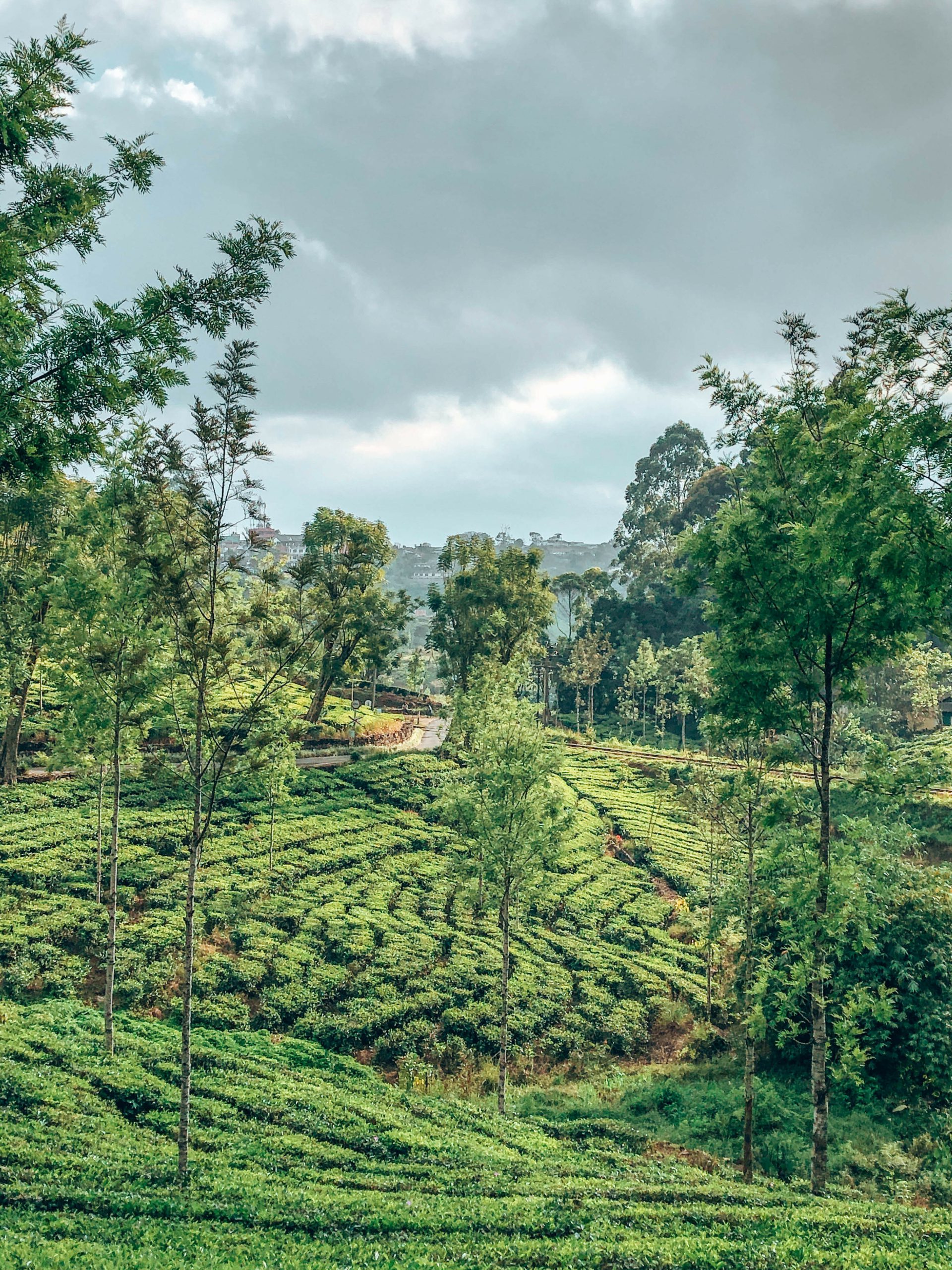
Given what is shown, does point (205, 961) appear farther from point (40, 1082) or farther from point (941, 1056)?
point (941, 1056)

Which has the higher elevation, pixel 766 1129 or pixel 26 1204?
pixel 26 1204

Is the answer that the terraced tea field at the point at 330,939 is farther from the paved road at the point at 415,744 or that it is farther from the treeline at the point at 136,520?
the paved road at the point at 415,744

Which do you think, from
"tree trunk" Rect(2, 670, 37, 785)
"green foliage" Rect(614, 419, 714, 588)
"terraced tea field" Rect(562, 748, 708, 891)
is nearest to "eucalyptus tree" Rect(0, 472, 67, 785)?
"tree trunk" Rect(2, 670, 37, 785)

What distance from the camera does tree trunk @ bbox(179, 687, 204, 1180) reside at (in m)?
9.01

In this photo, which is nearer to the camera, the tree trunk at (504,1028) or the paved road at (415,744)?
the tree trunk at (504,1028)

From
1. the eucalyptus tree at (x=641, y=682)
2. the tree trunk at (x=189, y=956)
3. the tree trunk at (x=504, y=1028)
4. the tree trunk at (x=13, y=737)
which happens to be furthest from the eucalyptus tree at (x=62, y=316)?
the eucalyptus tree at (x=641, y=682)

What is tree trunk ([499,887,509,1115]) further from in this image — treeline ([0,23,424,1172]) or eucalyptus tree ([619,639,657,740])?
eucalyptus tree ([619,639,657,740])

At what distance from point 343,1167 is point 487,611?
1331 inches

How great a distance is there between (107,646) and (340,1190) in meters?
9.92

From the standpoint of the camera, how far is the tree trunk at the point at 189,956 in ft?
29.6

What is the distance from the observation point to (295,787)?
108ft

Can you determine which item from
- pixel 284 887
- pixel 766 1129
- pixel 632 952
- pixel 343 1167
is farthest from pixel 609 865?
pixel 343 1167

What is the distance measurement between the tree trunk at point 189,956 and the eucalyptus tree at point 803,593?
799 cm

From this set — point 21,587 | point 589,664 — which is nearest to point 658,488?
point 589,664
